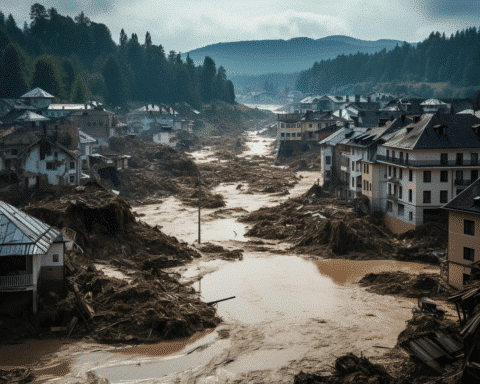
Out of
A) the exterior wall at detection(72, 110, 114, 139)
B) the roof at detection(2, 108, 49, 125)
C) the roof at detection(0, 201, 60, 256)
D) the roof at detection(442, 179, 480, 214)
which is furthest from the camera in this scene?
the exterior wall at detection(72, 110, 114, 139)

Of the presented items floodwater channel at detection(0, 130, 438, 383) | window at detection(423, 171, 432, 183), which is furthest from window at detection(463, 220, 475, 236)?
window at detection(423, 171, 432, 183)

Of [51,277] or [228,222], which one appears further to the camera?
[228,222]

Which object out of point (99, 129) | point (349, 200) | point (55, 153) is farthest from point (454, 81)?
point (55, 153)

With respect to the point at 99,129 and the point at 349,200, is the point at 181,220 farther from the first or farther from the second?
the point at 99,129

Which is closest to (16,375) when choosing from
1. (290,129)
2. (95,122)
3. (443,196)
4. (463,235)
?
(463,235)

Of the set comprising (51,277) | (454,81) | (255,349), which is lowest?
(255,349)

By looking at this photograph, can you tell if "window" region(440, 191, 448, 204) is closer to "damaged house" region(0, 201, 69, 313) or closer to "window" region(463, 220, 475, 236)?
"window" region(463, 220, 475, 236)

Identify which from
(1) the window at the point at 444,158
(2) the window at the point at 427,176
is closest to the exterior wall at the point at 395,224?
(2) the window at the point at 427,176
